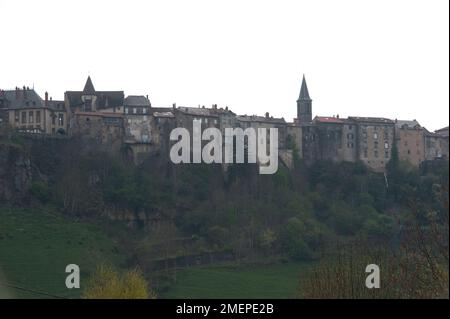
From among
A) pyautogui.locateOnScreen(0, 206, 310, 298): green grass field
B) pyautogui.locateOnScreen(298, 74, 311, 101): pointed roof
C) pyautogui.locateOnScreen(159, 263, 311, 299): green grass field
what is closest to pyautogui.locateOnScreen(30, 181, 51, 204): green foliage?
pyautogui.locateOnScreen(0, 206, 310, 298): green grass field

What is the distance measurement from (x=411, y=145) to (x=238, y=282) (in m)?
27.0

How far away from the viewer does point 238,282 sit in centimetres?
4006

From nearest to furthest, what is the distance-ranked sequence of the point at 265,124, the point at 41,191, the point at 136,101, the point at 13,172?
the point at 41,191
the point at 13,172
the point at 136,101
the point at 265,124

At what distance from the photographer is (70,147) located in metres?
52.7

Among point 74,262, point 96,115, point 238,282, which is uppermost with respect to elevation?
point 96,115

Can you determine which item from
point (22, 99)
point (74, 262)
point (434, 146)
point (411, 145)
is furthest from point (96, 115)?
point (434, 146)

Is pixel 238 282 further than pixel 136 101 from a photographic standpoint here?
No

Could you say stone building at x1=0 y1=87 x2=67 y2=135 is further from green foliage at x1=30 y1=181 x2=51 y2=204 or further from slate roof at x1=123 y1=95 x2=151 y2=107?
green foliage at x1=30 y1=181 x2=51 y2=204

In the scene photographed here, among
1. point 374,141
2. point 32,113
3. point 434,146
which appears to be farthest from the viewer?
point 434,146

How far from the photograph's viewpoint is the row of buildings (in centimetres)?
5441

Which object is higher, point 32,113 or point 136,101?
point 136,101

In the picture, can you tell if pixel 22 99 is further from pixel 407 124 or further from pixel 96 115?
pixel 407 124
